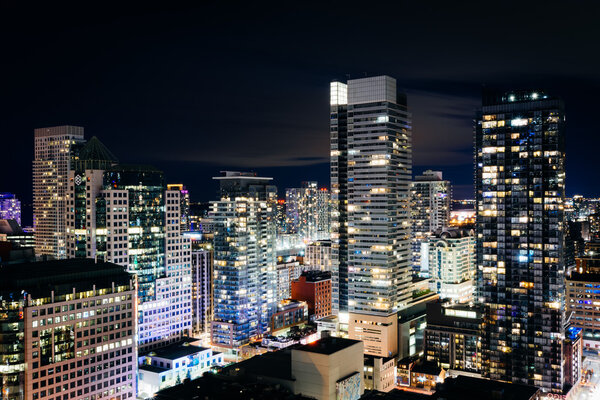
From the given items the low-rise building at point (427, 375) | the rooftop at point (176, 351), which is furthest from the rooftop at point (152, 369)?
the low-rise building at point (427, 375)

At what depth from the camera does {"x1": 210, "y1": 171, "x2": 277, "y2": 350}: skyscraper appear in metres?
186

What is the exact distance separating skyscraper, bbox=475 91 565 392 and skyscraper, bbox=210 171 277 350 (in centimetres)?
8203

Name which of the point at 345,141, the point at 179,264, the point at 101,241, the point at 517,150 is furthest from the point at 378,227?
the point at 101,241

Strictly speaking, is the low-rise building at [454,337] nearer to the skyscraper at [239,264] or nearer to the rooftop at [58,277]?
the skyscraper at [239,264]

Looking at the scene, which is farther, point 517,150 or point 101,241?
point 101,241

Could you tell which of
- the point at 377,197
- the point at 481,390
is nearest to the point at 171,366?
the point at 377,197

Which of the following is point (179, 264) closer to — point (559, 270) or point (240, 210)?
point (240, 210)

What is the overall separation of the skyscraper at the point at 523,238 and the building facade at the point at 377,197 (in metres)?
33.2

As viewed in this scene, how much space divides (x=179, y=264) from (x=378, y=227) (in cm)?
7094

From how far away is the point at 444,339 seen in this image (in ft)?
495

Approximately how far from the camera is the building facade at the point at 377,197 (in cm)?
16562

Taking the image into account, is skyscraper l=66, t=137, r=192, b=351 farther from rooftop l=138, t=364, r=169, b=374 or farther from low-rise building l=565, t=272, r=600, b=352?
low-rise building l=565, t=272, r=600, b=352

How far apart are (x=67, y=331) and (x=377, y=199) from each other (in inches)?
3782

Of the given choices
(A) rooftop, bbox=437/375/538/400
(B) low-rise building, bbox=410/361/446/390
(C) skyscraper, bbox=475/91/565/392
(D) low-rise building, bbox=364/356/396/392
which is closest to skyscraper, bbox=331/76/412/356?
(B) low-rise building, bbox=410/361/446/390
